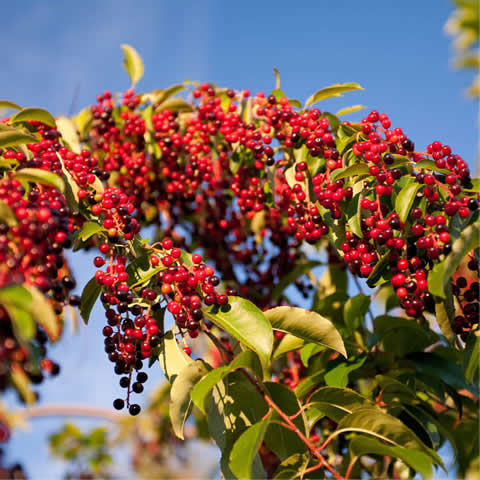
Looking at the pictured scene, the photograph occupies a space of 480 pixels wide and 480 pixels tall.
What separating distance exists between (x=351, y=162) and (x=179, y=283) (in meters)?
0.69

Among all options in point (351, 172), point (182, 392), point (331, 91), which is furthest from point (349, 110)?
point (182, 392)

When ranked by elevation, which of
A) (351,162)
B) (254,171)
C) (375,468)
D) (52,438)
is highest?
(254,171)

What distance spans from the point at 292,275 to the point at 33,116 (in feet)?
4.80

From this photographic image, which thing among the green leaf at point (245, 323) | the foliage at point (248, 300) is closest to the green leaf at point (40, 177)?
the foliage at point (248, 300)

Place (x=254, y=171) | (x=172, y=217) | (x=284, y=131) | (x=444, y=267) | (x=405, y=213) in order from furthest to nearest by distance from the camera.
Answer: (x=172, y=217) → (x=254, y=171) → (x=284, y=131) → (x=405, y=213) → (x=444, y=267)

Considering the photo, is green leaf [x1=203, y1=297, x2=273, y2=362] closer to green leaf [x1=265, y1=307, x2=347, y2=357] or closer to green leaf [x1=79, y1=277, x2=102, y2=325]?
green leaf [x1=265, y1=307, x2=347, y2=357]

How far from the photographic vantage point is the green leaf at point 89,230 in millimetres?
1667

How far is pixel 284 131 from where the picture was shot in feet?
7.68

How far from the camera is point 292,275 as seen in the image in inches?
117

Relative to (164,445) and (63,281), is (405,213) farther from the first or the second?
(164,445)

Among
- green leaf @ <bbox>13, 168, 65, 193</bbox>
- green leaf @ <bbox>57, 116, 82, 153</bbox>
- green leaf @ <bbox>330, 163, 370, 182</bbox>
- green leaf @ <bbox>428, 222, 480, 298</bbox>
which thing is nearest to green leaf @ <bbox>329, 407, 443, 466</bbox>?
green leaf @ <bbox>428, 222, 480, 298</bbox>

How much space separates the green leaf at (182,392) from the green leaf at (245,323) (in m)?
0.16

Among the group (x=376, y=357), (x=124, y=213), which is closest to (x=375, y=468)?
(x=376, y=357)

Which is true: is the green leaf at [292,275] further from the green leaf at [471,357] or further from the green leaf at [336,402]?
the green leaf at [471,357]
